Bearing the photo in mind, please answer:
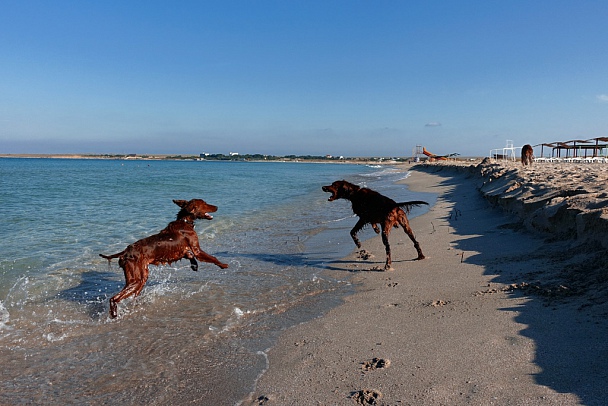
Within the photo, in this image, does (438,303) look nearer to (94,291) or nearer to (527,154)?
(94,291)

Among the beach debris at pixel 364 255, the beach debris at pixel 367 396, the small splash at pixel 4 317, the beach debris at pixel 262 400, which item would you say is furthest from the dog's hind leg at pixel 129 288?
the beach debris at pixel 364 255

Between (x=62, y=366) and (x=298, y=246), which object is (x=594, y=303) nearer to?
(x=62, y=366)

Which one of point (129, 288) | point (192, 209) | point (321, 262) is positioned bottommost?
point (321, 262)

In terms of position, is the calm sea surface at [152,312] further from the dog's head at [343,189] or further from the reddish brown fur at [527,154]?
the reddish brown fur at [527,154]

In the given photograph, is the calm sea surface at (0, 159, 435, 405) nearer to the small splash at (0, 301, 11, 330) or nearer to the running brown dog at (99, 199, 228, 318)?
the small splash at (0, 301, 11, 330)

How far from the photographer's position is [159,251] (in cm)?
580

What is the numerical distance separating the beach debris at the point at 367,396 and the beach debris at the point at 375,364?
1.30 ft

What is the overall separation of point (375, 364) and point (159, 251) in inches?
139

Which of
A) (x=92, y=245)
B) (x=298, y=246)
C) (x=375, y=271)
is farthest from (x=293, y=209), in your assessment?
(x=375, y=271)

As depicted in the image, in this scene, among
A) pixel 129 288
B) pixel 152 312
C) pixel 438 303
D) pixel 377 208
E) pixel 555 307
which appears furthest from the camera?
pixel 377 208

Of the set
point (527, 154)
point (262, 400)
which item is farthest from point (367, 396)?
point (527, 154)

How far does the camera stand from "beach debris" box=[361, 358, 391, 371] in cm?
362

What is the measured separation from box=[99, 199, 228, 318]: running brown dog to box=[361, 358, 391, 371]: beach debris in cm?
314

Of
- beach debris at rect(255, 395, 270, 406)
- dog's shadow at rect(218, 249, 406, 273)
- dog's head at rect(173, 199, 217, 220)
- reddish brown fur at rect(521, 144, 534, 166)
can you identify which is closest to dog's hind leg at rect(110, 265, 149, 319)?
dog's head at rect(173, 199, 217, 220)
